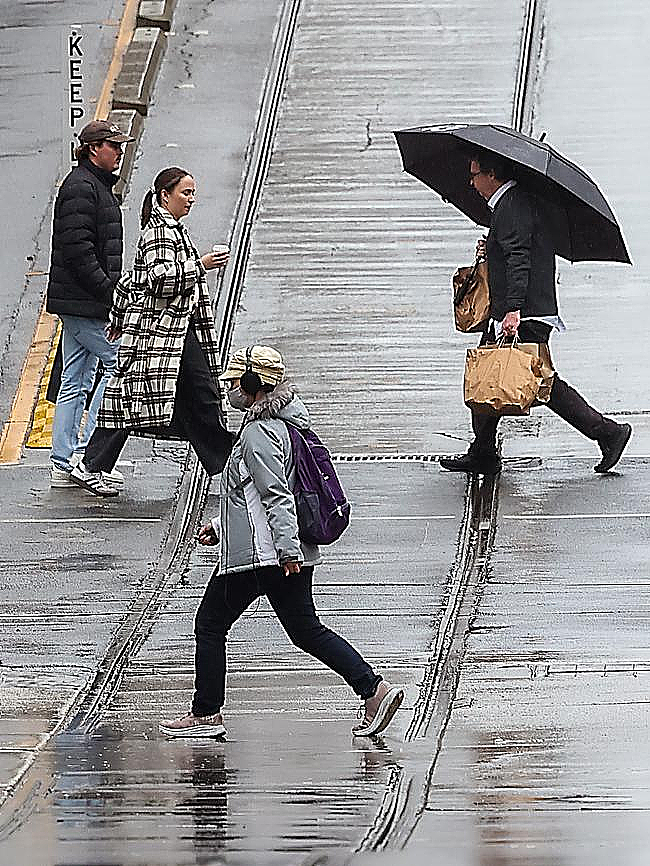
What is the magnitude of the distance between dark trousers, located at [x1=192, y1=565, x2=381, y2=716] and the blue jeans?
368 centimetres

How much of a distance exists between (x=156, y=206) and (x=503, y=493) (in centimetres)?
259

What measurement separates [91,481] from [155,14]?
8.85 m

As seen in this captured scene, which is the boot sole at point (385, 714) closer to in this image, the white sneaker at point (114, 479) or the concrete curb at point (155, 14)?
the white sneaker at point (114, 479)

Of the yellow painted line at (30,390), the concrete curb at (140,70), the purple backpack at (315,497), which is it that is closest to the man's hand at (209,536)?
the purple backpack at (315,497)

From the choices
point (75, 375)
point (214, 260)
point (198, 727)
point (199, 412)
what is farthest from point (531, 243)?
point (198, 727)

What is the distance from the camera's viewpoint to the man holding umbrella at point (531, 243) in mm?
10672

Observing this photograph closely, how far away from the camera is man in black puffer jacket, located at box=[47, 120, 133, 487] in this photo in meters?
10.7

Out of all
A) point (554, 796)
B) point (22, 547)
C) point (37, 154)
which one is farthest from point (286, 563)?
point (37, 154)

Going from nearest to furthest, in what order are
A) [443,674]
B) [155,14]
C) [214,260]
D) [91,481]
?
[443,674] < [214,260] < [91,481] < [155,14]

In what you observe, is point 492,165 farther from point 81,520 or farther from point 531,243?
point 81,520

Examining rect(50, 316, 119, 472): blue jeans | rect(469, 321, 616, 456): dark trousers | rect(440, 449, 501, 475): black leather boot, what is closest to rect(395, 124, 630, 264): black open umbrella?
rect(469, 321, 616, 456): dark trousers

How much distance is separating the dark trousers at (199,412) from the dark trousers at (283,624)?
2897mm

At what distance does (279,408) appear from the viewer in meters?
7.39

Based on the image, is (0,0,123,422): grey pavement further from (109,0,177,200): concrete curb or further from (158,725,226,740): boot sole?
(158,725,226,740): boot sole
